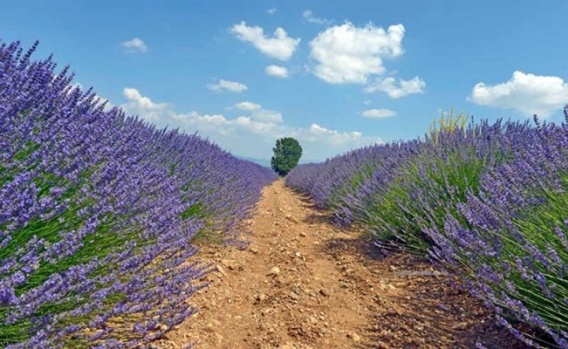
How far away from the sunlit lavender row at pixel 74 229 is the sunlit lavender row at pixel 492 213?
1.31 m

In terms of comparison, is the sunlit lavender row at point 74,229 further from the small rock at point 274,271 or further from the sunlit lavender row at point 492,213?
the sunlit lavender row at point 492,213

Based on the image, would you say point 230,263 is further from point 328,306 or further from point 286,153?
point 286,153

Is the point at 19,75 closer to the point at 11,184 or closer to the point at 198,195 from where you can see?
the point at 11,184

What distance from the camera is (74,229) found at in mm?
1836

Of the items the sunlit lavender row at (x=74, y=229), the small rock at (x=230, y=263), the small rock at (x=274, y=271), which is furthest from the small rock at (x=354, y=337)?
the small rock at (x=230, y=263)

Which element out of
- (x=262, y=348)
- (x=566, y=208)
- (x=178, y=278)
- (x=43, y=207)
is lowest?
(x=262, y=348)

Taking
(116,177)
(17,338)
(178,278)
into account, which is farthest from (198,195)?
(17,338)

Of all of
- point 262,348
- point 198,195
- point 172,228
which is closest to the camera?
point 262,348

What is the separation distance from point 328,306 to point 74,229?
4.95 feet

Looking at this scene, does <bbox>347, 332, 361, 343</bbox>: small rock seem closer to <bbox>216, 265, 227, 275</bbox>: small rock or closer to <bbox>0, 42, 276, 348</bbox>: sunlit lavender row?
<bbox>0, 42, 276, 348</bbox>: sunlit lavender row

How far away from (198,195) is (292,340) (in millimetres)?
1819

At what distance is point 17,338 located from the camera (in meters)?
1.41

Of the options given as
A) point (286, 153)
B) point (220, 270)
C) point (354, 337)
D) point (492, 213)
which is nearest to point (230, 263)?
point (220, 270)

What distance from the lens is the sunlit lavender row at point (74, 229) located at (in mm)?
1352
